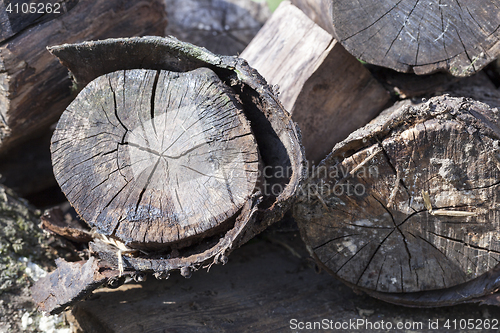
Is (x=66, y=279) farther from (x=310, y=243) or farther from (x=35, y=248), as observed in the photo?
(x=310, y=243)

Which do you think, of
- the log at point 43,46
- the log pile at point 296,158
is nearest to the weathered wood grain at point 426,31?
the log pile at point 296,158

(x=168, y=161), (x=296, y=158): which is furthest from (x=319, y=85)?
(x=168, y=161)

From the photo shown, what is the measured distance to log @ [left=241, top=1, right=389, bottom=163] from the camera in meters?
2.39

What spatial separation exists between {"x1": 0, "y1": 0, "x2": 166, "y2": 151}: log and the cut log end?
0.65 meters

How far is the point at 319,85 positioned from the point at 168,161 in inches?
44.2

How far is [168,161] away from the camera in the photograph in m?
1.88

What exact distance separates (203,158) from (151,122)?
33 cm

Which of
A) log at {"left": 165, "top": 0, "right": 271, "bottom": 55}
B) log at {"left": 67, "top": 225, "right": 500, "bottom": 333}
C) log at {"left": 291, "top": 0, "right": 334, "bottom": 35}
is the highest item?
log at {"left": 165, "top": 0, "right": 271, "bottom": 55}

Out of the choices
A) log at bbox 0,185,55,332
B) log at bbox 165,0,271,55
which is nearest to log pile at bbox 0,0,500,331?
log at bbox 0,185,55,332

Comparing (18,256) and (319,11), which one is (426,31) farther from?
(18,256)

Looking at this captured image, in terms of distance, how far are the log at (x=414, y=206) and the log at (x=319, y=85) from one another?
37 centimetres

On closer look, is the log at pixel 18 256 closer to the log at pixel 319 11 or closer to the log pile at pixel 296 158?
the log pile at pixel 296 158

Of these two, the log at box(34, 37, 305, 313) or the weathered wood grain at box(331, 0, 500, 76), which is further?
the weathered wood grain at box(331, 0, 500, 76)

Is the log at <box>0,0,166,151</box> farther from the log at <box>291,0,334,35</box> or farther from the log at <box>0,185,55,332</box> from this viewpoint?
the log at <box>291,0,334,35</box>
